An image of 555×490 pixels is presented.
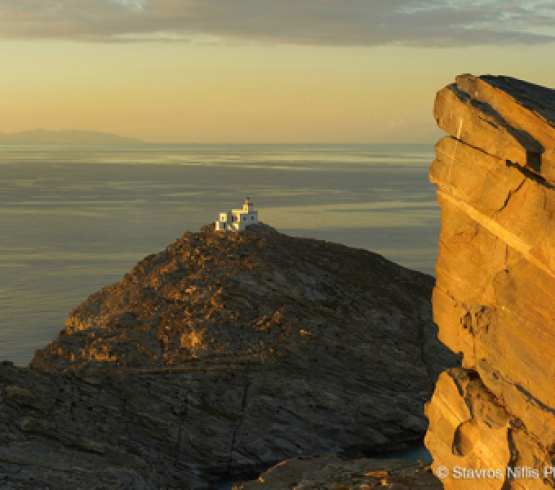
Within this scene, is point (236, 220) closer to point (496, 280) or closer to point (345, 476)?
point (345, 476)

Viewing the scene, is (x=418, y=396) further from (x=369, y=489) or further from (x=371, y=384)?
(x=369, y=489)

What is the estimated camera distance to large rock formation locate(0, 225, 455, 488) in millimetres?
43531

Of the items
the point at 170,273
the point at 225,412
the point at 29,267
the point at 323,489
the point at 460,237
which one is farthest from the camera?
the point at 29,267

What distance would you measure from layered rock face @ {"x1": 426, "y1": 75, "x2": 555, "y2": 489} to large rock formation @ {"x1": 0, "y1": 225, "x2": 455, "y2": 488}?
69.5 ft

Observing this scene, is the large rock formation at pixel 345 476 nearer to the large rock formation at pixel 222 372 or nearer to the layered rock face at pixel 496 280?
the layered rock face at pixel 496 280

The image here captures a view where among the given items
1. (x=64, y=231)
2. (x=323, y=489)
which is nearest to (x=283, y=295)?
(x=323, y=489)

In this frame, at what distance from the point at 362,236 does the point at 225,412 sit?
104170 mm

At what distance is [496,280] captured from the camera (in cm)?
2250

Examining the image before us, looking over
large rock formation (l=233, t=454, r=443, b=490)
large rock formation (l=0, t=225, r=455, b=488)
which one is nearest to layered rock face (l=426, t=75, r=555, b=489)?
large rock formation (l=233, t=454, r=443, b=490)

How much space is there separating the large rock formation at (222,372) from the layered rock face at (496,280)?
2118cm

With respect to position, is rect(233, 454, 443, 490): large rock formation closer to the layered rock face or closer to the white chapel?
the layered rock face

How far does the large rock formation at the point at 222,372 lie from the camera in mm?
43531

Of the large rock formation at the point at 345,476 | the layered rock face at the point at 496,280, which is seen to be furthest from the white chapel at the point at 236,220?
the layered rock face at the point at 496,280

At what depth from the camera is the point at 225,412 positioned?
2062 inches
